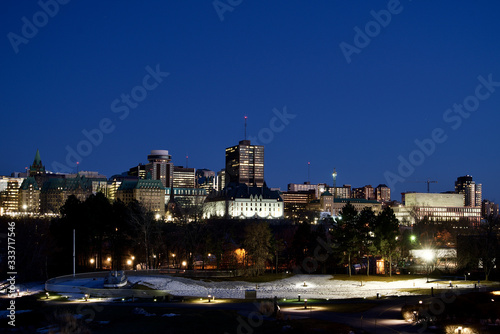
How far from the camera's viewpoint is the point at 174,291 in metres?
→ 54.3

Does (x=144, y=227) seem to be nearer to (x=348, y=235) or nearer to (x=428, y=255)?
(x=348, y=235)

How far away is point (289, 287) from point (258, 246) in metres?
10.1

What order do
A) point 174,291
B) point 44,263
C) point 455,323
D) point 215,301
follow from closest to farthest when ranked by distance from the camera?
point 455,323
point 215,301
point 174,291
point 44,263

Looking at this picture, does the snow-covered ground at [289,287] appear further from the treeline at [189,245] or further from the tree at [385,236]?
the tree at [385,236]

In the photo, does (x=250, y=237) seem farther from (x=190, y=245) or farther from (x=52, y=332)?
(x=52, y=332)

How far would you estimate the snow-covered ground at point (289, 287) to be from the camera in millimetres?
53812

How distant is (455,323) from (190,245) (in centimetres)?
4706

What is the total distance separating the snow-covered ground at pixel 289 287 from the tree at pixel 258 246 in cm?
482

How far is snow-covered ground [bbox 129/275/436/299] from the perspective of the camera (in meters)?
53.8

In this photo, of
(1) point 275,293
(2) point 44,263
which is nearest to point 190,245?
(2) point 44,263

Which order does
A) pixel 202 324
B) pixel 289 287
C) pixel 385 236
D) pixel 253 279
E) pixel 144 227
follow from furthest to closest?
1. pixel 144 227
2. pixel 385 236
3. pixel 253 279
4. pixel 289 287
5. pixel 202 324

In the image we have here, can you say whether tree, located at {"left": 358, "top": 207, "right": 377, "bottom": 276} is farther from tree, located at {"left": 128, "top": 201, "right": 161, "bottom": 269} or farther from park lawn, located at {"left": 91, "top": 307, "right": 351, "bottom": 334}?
park lawn, located at {"left": 91, "top": 307, "right": 351, "bottom": 334}

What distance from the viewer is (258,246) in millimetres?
70188

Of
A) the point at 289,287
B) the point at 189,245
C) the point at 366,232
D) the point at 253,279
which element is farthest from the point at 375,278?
the point at 189,245
